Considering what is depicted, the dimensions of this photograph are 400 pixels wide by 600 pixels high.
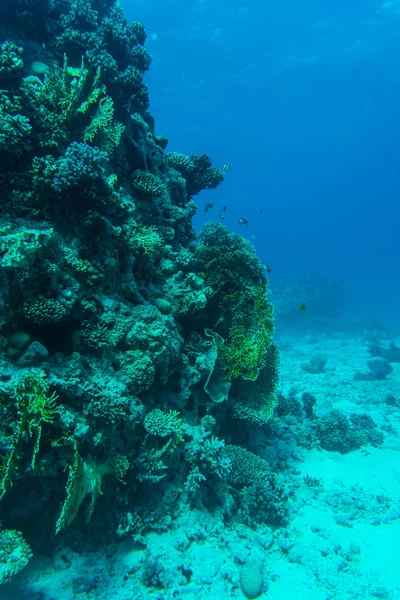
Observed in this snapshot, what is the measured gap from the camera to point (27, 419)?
402cm

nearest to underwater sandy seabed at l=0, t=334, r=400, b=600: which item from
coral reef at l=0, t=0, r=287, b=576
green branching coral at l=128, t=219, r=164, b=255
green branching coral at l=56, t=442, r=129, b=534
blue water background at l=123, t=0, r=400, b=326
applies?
coral reef at l=0, t=0, r=287, b=576

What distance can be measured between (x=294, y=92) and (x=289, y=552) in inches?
3294

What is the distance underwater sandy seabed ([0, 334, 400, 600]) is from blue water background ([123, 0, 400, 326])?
2445 cm

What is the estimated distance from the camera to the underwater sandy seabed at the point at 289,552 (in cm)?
518

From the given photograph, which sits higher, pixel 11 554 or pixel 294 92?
pixel 294 92

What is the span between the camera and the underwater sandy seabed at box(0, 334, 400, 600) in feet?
17.0

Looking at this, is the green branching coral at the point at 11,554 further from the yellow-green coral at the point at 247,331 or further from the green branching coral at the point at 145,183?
the green branching coral at the point at 145,183

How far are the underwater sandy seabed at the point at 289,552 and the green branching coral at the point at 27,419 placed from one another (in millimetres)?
2359

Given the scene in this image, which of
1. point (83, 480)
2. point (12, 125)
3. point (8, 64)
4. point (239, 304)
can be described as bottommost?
point (83, 480)

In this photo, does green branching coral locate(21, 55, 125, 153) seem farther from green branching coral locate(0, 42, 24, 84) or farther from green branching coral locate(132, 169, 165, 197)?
green branching coral locate(132, 169, 165, 197)

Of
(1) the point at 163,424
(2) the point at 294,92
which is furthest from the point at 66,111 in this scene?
(2) the point at 294,92

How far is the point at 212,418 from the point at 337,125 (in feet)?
361

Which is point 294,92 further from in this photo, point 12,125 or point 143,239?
point 12,125

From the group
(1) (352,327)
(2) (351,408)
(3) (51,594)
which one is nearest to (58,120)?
(3) (51,594)
